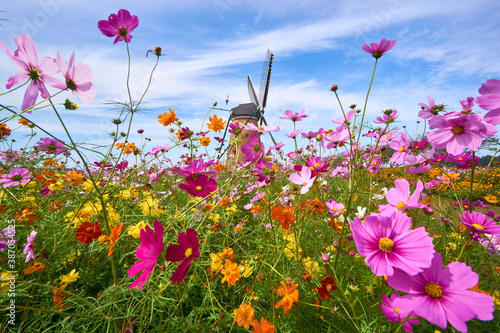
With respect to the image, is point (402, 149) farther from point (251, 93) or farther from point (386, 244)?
point (251, 93)

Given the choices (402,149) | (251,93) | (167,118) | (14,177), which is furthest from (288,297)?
(251,93)

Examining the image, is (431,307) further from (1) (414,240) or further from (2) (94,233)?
(2) (94,233)

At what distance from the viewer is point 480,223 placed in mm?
664

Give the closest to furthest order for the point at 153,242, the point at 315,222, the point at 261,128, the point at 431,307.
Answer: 1. the point at 431,307
2. the point at 153,242
3. the point at 261,128
4. the point at 315,222

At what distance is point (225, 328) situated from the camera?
0.86 m

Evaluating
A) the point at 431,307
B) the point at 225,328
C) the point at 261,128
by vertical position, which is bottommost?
the point at 225,328

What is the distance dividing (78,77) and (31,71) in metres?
0.11

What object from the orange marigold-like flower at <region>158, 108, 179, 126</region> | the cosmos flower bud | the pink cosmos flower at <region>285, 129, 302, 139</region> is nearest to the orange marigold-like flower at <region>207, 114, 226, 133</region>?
the orange marigold-like flower at <region>158, 108, 179, 126</region>

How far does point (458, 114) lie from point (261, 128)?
0.69 meters

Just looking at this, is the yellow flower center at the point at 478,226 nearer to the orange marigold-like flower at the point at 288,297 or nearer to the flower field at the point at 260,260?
the flower field at the point at 260,260

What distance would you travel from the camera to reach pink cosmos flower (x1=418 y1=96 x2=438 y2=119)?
890 millimetres

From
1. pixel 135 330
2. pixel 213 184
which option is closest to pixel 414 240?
pixel 213 184

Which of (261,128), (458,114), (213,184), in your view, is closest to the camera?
(458,114)

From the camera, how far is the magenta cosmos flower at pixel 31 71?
0.58 meters
